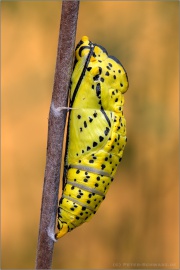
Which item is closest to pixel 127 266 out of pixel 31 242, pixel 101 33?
pixel 31 242

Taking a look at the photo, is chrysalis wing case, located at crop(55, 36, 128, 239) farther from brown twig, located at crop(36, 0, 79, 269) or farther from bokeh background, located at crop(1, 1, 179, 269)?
bokeh background, located at crop(1, 1, 179, 269)

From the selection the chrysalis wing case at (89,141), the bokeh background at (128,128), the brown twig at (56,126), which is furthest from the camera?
the bokeh background at (128,128)

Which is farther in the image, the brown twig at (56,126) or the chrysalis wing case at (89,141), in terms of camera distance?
the chrysalis wing case at (89,141)

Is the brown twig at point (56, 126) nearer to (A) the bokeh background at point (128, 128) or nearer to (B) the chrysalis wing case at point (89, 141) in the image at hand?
(B) the chrysalis wing case at point (89, 141)

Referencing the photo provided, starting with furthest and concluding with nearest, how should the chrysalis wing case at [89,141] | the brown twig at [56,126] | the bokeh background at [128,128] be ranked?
the bokeh background at [128,128] → the chrysalis wing case at [89,141] → the brown twig at [56,126]

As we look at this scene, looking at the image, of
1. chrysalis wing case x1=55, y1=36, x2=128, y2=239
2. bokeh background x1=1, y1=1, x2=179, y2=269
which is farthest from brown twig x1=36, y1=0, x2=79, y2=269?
bokeh background x1=1, y1=1, x2=179, y2=269

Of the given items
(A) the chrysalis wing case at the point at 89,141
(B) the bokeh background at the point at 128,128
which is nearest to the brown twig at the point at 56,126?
(A) the chrysalis wing case at the point at 89,141
